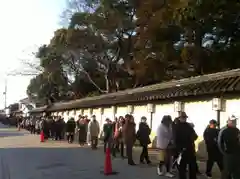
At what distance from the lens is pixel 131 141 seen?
625 inches

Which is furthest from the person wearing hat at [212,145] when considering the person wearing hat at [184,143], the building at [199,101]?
the building at [199,101]

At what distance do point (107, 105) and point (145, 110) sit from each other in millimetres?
7741

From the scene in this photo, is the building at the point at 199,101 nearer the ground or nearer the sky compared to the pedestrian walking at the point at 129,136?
nearer the sky

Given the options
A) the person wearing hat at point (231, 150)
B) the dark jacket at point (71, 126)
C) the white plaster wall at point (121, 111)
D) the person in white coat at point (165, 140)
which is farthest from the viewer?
the dark jacket at point (71, 126)

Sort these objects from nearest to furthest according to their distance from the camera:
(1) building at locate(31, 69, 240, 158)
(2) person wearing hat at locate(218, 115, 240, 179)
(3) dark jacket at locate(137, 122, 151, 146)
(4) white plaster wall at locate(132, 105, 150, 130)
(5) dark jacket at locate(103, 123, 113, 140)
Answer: (2) person wearing hat at locate(218, 115, 240, 179), (3) dark jacket at locate(137, 122, 151, 146), (1) building at locate(31, 69, 240, 158), (5) dark jacket at locate(103, 123, 113, 140), (4) white plaster wall at locate(132, 105, 150, 130)

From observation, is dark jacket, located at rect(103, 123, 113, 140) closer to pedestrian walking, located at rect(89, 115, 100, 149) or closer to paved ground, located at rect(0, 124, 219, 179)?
paved ground, located at rect(0, 124, 219, 179)

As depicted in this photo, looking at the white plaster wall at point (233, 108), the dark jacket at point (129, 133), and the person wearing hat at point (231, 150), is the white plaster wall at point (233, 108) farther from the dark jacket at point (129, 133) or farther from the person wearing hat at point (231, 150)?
the person wearing hat at point (231, 150)

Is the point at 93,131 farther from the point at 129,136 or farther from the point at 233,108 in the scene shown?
the point at 233,108

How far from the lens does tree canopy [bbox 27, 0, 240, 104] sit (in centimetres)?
2945

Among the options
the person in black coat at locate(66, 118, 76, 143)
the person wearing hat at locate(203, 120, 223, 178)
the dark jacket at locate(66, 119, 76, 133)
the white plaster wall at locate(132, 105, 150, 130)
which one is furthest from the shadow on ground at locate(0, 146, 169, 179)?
the person in black coat at locate(66, 118, 76, 143)

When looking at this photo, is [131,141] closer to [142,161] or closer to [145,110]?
[142,161]

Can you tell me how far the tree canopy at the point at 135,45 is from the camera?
29.5 m

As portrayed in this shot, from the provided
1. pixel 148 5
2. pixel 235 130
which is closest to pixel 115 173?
pixel 235 130

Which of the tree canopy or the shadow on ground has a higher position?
the tree canopy
